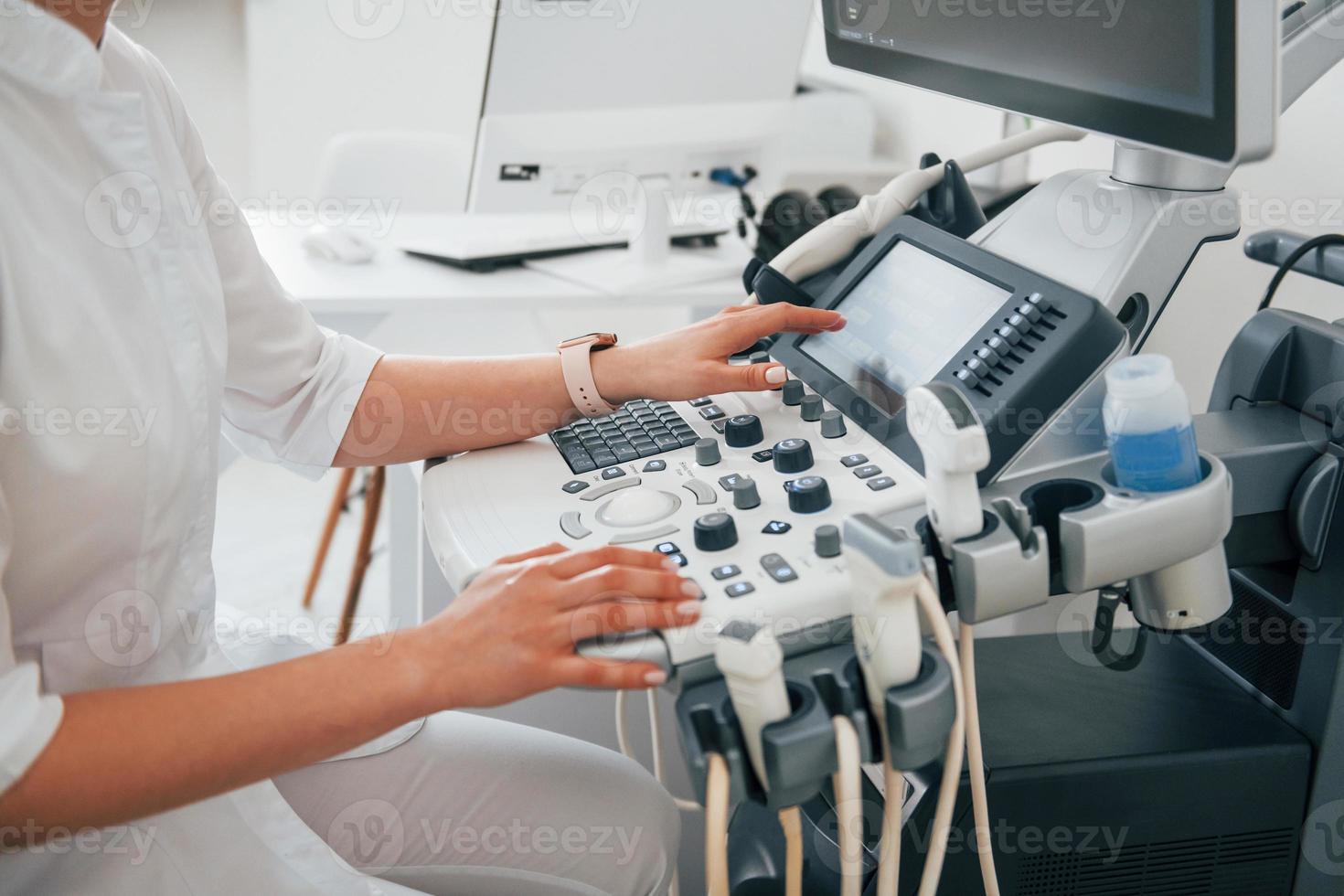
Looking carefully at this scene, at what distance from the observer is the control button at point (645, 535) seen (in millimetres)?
729

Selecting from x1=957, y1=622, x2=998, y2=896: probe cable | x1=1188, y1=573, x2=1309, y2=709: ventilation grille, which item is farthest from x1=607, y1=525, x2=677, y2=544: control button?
x1=1188, y1=573, x2=1309, y2=709: ventilation grille

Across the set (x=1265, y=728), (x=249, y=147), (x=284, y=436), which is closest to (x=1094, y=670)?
(x=1265, y=728)

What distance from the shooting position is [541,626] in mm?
645

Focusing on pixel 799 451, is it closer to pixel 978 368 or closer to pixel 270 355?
pixel 978 368

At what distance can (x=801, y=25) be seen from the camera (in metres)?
1.60

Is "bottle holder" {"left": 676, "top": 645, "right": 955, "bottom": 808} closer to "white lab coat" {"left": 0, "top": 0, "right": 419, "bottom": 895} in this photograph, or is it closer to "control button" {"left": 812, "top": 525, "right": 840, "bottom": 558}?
"control button" {"left": 812, "top": 525, "right": 840, "bottom": 558}

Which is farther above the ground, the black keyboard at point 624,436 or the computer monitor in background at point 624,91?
the computer monitor in background at point 624,91

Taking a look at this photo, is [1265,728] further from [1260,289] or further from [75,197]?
[75,197]

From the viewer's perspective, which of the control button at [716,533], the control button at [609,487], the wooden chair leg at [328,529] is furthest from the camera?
the wooden chair leg at [328,529]

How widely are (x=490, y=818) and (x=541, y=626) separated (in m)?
0.30

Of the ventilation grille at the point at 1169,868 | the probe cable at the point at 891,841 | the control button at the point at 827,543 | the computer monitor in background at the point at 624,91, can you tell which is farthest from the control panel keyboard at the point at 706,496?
the computer monitor in background at the point at 624,91

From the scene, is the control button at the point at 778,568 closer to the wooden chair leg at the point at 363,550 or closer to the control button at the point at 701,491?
the control button at the point at 701,491

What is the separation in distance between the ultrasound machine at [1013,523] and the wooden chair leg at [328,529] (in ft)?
4.12

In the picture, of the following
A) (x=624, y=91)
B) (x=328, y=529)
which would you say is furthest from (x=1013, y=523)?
(x=328, y=529)
